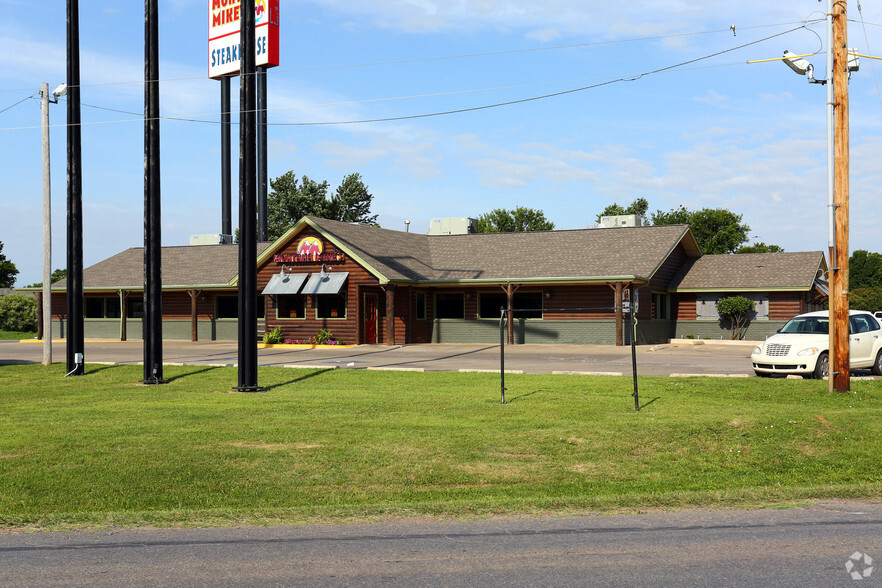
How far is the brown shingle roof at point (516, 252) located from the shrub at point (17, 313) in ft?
89.6

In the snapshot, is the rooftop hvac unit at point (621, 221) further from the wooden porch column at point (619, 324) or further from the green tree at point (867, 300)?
the green tree at point (867, 300)

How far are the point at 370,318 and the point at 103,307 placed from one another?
57.1 feet

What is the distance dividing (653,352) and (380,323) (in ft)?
41.7

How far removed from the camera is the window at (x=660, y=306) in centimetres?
3844

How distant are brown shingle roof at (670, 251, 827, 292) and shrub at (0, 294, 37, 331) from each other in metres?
41.5

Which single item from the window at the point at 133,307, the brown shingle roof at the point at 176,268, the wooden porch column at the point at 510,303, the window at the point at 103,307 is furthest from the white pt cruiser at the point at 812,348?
the window at the point at 103,307

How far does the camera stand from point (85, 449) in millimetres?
11133

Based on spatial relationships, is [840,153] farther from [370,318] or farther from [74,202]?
[370,318]

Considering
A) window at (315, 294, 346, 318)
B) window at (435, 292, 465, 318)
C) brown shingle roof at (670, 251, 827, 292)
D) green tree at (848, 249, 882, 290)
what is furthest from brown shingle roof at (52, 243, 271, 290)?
green tree at (848, 249, 882, 290)

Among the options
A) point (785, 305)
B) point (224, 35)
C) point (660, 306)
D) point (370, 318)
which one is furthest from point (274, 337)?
point (785, 305)

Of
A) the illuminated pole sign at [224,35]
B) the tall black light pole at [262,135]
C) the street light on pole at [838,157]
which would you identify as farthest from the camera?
the tall black light pole at [262,135]

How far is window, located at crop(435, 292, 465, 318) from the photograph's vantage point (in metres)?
39.0

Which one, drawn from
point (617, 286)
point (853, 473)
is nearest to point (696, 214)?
point (617, 286)

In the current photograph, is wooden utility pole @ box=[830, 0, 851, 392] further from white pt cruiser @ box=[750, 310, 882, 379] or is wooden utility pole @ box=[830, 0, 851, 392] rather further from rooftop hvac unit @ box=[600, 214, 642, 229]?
rooftop hvac unit @ box=[600, 214, 642, 229]
